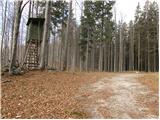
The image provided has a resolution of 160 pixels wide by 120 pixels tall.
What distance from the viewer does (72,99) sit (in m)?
9.59

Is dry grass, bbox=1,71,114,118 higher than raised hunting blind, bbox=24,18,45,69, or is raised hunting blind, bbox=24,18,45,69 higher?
raised hunting blind, bbox=24,18,45,69

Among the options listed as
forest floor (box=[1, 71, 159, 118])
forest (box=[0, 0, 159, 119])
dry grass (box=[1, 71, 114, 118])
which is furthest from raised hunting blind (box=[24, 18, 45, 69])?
forest floor (box=[1, 71, 159, 118])

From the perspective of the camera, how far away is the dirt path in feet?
26.7

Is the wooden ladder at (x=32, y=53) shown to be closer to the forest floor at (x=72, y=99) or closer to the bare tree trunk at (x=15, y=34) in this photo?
the bare tree trunk at (x=15, y=34)

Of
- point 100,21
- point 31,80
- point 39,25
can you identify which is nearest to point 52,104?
point 31,80

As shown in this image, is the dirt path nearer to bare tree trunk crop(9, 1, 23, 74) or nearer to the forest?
the forest

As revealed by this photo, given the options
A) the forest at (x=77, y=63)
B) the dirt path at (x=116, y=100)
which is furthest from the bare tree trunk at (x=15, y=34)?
the dirt path at (x=116, y=100)

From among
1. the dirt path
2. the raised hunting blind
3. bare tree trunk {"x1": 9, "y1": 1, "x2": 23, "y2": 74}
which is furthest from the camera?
the raised hunting blind

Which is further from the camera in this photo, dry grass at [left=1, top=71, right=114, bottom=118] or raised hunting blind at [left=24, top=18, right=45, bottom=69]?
raised hunting blind at [left=24, top=18, right=45, bottom=69]

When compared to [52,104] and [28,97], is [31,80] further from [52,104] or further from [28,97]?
[52,104]

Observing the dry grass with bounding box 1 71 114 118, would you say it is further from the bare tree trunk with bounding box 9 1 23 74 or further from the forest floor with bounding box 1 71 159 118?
the bare tree trunk with bounding box 9 1 23 74

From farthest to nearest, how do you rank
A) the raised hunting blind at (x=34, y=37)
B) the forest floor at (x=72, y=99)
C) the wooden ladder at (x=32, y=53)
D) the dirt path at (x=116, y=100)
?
the raised hunting blind at (x=34, y=37) < the wooden ladder at (x=32, y=53) < the dirt path at (x=116, y=100) < the forest floor at (x=72, y=99)

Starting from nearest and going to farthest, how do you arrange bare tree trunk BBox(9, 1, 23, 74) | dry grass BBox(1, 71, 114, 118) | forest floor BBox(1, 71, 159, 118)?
1. dry grass BBox(1, 71, 114, 118)
2. forest floor BBox(1, 71, 159, 118)
3. bare tree trunk BBox(9, 1, 23, 74)

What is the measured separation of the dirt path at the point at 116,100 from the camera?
320 inches
